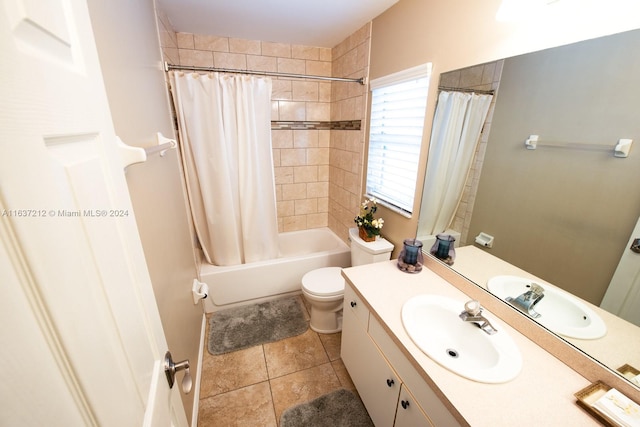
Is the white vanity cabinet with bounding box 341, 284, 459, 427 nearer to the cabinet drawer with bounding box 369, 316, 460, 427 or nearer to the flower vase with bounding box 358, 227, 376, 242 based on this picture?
the cabinet drawer with bounding box 369, 316, 460, 427

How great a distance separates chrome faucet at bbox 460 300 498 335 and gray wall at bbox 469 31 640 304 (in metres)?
0.28

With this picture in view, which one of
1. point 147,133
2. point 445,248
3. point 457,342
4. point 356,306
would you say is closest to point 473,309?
point 457,342

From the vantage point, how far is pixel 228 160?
85.2 inches

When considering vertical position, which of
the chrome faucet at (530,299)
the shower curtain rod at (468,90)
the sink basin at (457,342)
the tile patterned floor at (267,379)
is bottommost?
the tile patterned floor at (267,379)

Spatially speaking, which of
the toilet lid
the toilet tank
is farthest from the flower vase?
the toilet lid

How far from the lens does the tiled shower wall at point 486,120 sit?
1.14 meters

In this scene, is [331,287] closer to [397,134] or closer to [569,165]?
[397,134]

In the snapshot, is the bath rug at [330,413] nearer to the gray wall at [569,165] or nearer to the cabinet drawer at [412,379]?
the cabinet drawer at [412,379]

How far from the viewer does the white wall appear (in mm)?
738

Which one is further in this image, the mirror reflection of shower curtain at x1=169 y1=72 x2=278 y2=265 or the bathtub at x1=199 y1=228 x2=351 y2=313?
the bathtub at x1=199 y1=228 x2=351 y2=313

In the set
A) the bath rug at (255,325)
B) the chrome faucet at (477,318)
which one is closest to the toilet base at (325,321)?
the bath rug at (255,325)

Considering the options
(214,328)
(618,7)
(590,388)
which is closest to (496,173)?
(618,7)

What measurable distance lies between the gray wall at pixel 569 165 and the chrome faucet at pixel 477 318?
0.28 m

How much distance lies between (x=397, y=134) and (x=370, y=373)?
149cm
